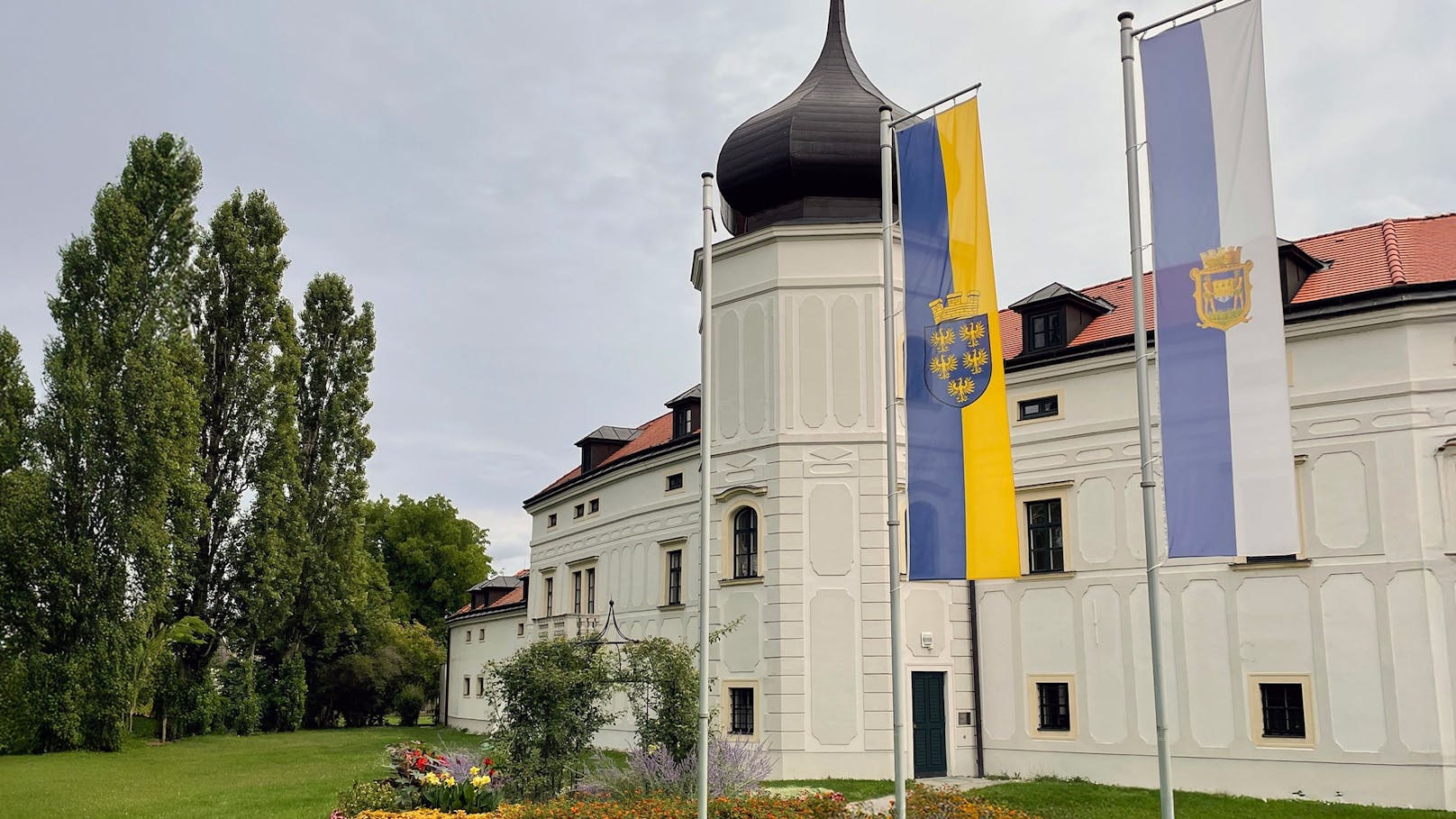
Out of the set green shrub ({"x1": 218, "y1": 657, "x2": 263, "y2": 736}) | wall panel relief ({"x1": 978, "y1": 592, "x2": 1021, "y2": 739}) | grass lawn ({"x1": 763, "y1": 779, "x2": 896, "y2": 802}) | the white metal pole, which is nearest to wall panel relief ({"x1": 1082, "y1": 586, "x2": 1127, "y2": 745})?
wall panel relief ({"x1": 978, "y1": 592, "x2": 1021, "y2": 739})

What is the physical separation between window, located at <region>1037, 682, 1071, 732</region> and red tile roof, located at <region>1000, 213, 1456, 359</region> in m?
5.89

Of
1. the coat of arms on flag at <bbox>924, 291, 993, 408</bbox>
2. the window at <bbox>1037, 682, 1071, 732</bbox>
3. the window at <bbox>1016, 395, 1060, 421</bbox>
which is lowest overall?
the window at <bbox>1037, 682, 1071, 732</bbox>

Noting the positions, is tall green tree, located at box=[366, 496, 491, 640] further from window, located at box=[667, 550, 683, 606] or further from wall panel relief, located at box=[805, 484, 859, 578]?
wall panel relief, located at box=[805, 484, 859, 578]

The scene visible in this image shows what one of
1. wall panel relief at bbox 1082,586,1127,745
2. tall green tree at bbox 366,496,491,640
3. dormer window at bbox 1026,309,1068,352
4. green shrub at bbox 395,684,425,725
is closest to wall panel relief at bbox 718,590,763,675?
wall panel relief at bbox 1082,586,1127,745

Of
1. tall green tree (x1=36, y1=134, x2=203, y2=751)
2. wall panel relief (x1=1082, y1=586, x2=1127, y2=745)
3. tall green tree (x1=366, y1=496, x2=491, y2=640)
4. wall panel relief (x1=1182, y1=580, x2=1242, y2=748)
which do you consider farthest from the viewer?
tall green tree (x1=366, y1=496, x2=491, y2=640)

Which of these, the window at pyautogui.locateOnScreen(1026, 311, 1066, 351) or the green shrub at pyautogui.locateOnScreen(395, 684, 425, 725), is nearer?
the window at pyautogui.locateOnScreen(1026, 311, 1066, 351)

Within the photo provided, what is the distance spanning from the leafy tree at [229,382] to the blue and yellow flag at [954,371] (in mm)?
27390

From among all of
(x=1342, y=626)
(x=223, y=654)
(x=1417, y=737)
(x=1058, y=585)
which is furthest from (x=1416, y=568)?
(x=223, y=654)

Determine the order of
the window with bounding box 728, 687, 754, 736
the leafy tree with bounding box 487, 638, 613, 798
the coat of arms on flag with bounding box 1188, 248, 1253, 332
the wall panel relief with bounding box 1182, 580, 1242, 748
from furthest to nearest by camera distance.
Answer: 1. the window with bounding box 728, 687, 754, 736
2. the wall panel relief with bounding box 1182, 580, 1242, 748
3. the leafy tree with bounding box 487, 638, 613, 798
4. the coat of arms on flag with bounding box 1188, 248, 1253, 332

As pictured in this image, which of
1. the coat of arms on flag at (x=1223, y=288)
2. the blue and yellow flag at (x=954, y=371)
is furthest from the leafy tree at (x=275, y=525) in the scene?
the coat of arms on flag at (x=1223, y=288)

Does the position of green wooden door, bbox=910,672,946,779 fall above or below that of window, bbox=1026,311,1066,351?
below

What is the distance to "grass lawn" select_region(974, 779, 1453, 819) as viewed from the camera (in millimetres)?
14961

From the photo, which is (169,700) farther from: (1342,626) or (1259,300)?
(1259,300)

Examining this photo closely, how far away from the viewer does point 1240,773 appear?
16922 mm
